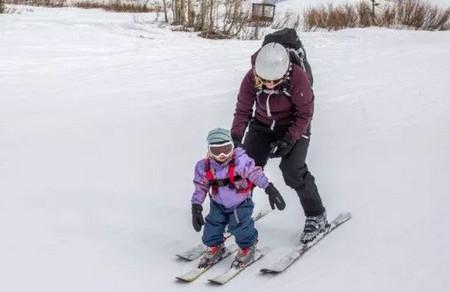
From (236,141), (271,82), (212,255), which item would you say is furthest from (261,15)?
(212,255)

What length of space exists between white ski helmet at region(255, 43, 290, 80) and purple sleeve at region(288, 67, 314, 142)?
0.41 ft

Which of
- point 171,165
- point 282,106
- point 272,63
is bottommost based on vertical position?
point 171,165

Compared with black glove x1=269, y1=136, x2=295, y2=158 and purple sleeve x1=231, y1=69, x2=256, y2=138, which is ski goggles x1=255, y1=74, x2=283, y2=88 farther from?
black glove x1=269, y1=136, x2=295, y2=158

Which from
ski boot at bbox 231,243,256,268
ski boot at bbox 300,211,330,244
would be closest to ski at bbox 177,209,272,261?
ski boot at bbox 231,243,256,268

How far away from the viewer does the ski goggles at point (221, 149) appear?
12.3 feet

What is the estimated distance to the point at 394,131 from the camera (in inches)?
285

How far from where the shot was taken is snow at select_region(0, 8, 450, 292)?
389 centimetres

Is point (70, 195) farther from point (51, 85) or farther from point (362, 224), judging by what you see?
point (51, 85)

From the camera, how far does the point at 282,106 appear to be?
13.8 feet

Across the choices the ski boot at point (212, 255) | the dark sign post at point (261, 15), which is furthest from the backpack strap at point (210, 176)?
the dark sign post at point (261, 15)

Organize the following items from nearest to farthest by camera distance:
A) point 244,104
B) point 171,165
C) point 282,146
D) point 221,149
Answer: point 221,149 < point 282,146 < point 244,104 < point 171,165

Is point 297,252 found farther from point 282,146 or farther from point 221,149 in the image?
point 221,149

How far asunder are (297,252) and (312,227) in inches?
11.8

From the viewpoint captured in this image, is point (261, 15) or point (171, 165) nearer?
point (171, 165)
